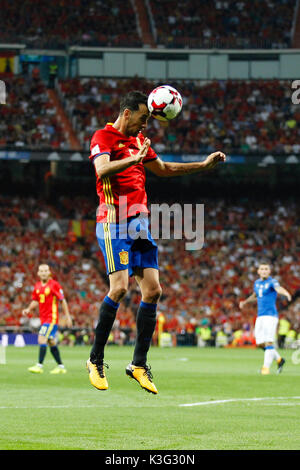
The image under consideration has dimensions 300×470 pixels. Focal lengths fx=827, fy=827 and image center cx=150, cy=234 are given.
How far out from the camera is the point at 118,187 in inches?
355

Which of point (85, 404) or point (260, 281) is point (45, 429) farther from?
point (260, 281)

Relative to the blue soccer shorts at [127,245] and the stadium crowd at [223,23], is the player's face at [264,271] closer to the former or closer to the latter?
the blue soccer shorts at [127,245]

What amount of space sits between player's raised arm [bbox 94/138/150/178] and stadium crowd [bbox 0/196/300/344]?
30.1 meters

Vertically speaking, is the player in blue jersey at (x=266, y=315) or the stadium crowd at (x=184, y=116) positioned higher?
the stadium crowd at (x=184, y=116)

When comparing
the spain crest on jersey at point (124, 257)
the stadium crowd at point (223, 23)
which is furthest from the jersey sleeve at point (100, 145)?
the stadium crowd at point (223, 23)

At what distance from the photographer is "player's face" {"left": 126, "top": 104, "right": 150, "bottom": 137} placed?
908 centimetres

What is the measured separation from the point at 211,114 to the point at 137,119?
37.8 m

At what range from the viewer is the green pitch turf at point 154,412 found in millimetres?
9023

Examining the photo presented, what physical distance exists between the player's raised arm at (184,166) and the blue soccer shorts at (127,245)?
805 mm

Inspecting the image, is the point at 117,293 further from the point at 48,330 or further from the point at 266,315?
the point at 266,315

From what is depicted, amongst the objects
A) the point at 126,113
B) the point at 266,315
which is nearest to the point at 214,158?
the point at 126,113

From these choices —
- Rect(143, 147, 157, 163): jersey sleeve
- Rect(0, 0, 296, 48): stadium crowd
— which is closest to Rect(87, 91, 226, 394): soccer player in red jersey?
Rect(143, 147, 157, 163): jersey sleeve

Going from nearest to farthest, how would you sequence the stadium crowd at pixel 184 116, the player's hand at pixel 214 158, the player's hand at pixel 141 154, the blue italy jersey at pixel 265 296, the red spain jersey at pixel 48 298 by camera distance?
the player's hand at pixel 141 154 < the player's hand at pixel 214 158 < the red spain jersey at pixel 48 298 < the blue italy jersey at pixel 265 296 < the stadium crowd at pixel 184 116

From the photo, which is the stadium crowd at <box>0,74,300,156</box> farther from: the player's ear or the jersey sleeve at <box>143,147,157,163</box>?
the player's ear
